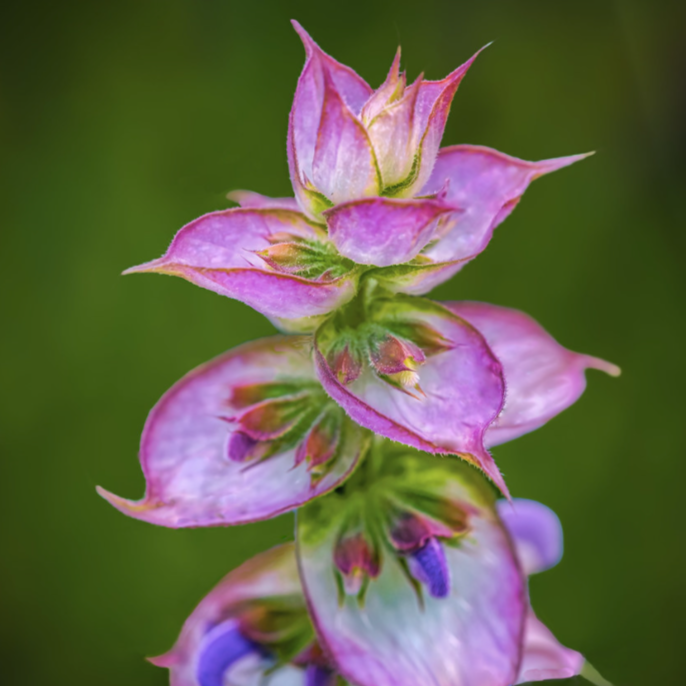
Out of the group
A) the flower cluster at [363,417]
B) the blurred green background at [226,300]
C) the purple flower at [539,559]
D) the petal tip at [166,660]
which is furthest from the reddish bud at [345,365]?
the blurred green background at [226,300]

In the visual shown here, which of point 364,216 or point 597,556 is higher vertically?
point 364,216

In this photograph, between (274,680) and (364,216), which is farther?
(274,680)

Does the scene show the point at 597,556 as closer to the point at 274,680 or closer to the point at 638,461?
the point at 638,461

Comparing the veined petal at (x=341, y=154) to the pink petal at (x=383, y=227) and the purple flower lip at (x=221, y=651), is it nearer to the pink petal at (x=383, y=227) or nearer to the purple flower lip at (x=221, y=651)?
the pink petal at (x=383, y=227)

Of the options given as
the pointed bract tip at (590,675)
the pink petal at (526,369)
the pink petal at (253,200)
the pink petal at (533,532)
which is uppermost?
the pink petal at (253,200)

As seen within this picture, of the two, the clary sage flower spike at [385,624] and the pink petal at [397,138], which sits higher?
the pink petal at [397,138]

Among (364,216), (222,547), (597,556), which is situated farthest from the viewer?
(597,556)

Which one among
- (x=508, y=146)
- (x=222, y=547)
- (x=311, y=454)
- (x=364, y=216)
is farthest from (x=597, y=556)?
(x=364, y=216)

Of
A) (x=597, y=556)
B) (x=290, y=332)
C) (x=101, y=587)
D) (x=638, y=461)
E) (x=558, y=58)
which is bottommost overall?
(x=597, y=556)
